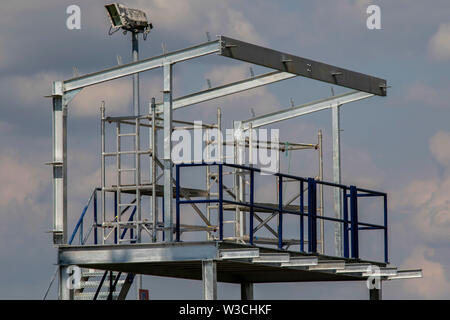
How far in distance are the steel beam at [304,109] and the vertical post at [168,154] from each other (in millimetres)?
8759

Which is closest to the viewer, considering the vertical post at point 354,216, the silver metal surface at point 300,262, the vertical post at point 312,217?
the silver metal surface at point 300,262

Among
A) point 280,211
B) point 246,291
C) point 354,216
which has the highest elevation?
point 280,211

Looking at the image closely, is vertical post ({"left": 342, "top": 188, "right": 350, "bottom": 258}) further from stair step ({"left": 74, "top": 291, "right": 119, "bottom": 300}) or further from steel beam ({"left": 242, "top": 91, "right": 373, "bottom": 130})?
stair step ({"left": 74, "top": 291, "right": 119, "bottom": 300})

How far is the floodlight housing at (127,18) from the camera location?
146ft

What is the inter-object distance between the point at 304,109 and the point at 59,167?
9536 millimetres

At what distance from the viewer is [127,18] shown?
1761 inches

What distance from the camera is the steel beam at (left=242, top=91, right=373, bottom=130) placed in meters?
37.6

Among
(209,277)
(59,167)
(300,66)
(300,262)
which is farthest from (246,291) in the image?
(209,277)

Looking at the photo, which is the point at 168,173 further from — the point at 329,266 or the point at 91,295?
the point at 91,295

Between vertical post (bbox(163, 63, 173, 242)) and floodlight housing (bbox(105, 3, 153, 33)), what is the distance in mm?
14715

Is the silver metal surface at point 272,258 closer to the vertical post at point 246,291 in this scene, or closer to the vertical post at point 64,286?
the vertical post at point 64,286

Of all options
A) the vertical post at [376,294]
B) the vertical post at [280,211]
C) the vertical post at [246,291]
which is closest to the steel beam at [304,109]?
the vertical post at [246,291]
